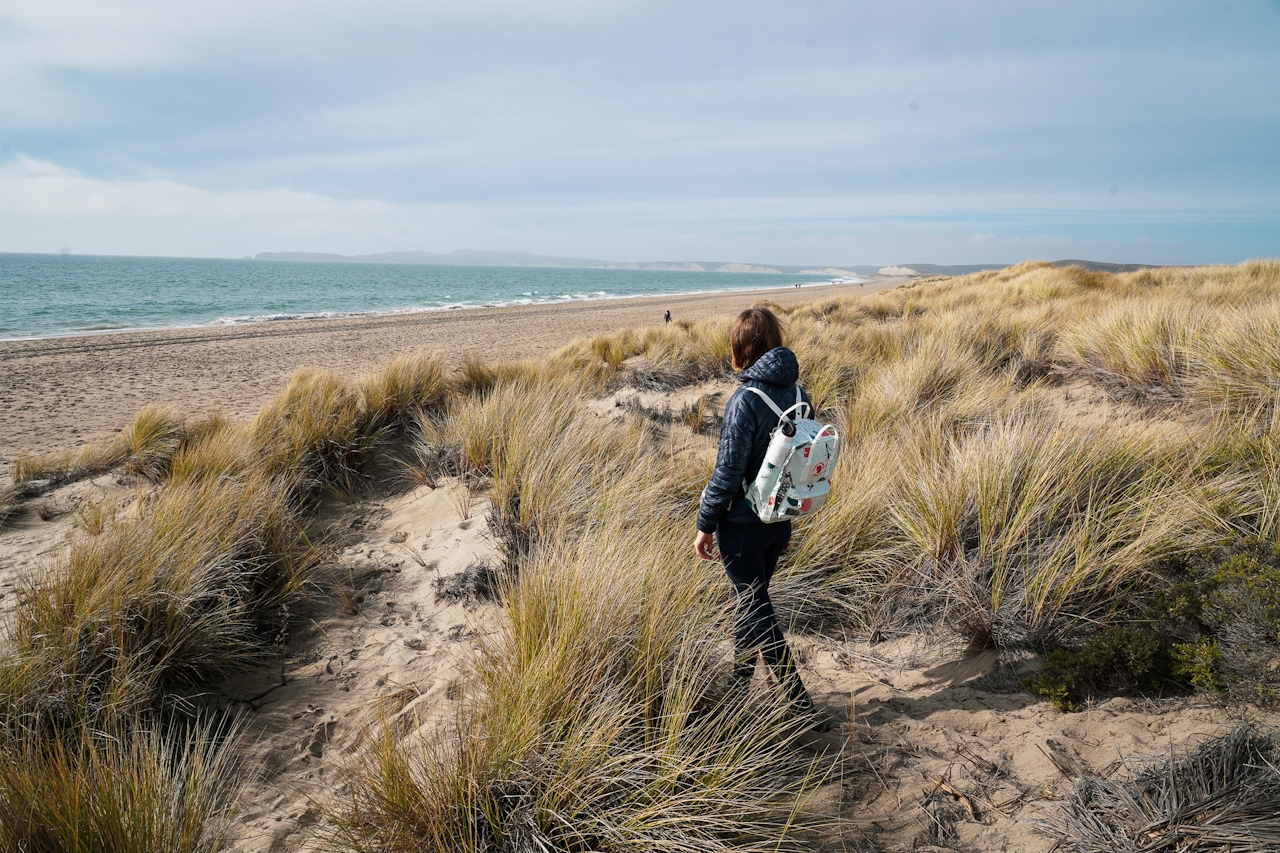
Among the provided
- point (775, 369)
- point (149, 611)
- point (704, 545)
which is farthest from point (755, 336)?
point (149, 611)

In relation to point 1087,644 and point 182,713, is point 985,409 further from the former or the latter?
point 182,713

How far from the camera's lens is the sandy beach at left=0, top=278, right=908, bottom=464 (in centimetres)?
890

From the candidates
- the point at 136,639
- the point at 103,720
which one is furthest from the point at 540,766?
the point at 136,639

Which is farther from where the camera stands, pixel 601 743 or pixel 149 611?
pixel 149 611

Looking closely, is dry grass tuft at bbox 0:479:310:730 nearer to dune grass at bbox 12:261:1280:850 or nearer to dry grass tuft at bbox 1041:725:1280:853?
dune grass at bbox 12:261:1280:850

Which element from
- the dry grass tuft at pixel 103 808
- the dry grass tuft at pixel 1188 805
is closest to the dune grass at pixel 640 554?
the dry grass tuft at pixel 103 808

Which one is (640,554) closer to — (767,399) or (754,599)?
(754,599)

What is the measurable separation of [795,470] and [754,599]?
24.9 inches

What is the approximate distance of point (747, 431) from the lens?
242 centimetres

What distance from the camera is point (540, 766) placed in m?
1.91

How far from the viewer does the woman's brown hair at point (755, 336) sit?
100 inches

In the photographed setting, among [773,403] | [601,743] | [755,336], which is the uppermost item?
[755,336]

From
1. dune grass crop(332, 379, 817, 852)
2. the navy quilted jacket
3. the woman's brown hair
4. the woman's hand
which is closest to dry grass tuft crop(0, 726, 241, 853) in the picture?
dune grass crop(332, 379, 817, 852)

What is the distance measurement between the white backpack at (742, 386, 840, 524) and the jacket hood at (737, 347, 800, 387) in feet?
0.35
